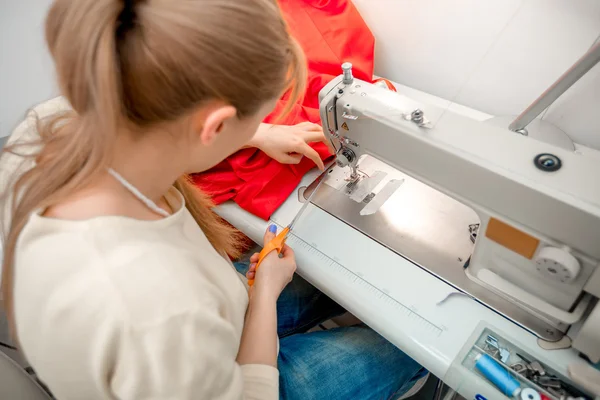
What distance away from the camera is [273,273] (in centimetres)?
86

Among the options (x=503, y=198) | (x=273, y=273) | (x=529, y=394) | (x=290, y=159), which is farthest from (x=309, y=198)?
(x=529, y=394)

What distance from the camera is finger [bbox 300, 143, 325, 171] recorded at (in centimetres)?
99

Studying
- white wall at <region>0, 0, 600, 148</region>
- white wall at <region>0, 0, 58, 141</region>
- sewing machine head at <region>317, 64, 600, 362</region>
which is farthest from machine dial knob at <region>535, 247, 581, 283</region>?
white wall at <region>0, 0, 58, 141</region>

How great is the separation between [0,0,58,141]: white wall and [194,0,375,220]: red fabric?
1066 millimetres

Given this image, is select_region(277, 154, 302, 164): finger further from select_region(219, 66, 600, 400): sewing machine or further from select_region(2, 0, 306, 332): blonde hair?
select_region(2, 0, 306, 332): blonde hair

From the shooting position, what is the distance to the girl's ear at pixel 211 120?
1.67 feet

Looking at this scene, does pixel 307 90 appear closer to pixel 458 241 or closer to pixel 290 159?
pixel 290 159

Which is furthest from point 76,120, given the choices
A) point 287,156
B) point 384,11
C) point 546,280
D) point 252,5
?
point 384,11

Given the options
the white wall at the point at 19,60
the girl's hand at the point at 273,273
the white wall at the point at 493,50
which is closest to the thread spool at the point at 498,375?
the girl's hand at the point at 273,273

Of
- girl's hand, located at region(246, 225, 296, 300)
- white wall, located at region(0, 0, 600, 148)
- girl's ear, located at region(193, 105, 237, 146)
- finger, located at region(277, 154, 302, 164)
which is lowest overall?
girl's hand, located at region(246, 225, 296, 300)

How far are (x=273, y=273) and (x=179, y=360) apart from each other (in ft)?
1.20

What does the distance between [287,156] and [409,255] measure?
374mm

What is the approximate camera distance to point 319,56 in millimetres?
1208

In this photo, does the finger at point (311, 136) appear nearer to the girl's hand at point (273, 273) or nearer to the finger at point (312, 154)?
the finger at point (312, 154)
